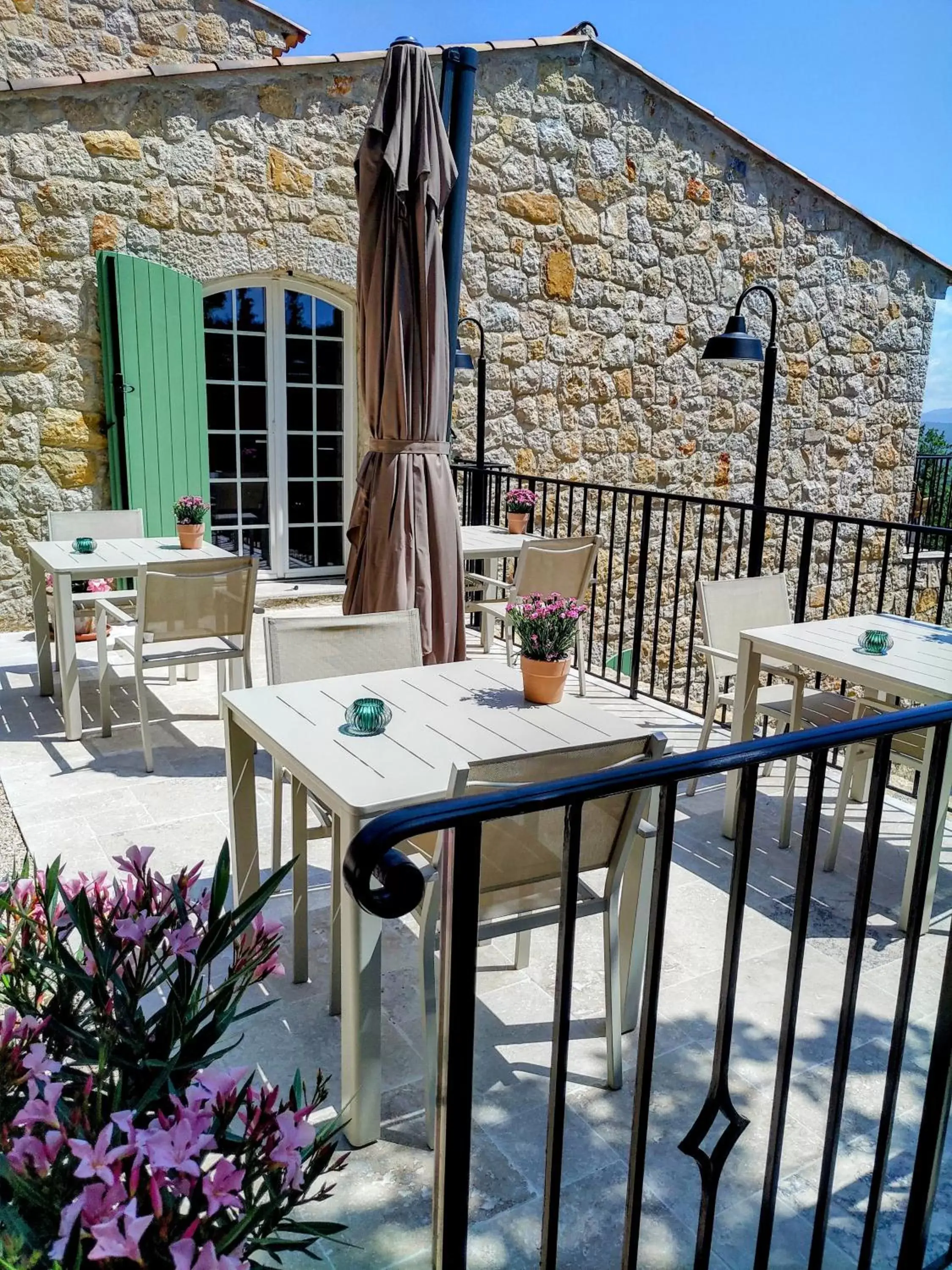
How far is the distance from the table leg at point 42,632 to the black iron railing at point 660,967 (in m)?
3.84

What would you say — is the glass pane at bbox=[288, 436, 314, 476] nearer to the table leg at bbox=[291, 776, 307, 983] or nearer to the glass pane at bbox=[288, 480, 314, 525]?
the glass pane at bbox=[288, 480, 314, 525]

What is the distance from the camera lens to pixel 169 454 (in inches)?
236

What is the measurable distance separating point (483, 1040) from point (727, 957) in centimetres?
113

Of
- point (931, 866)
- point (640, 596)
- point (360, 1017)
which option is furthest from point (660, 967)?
point (640, 596)

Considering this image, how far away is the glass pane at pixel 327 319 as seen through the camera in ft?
21.9

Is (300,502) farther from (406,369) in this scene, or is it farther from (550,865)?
(550,865)

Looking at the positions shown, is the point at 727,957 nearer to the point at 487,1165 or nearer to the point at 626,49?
the point at 487,1165

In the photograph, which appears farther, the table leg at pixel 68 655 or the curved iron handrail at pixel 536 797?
the table leg at pixel 68 655

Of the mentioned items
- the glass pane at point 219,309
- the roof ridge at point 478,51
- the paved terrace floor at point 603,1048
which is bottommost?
the paved terrace floor at point 603,1048

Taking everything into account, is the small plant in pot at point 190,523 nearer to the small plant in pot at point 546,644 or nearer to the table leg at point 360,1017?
the small plant in pot at point 546,644

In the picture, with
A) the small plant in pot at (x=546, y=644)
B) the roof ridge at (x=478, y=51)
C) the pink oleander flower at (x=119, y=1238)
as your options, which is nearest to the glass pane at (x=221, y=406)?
the roof ridge at (x=478, y=51)

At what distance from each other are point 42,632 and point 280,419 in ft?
8.93

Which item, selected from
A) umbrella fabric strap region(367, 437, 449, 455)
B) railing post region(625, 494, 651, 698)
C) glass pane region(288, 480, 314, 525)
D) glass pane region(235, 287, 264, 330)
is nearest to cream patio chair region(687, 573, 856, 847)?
railing post region(625, 494, 651, 698)

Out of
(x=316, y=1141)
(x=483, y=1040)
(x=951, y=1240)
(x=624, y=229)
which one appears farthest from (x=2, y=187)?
(x=951, y=1240)
